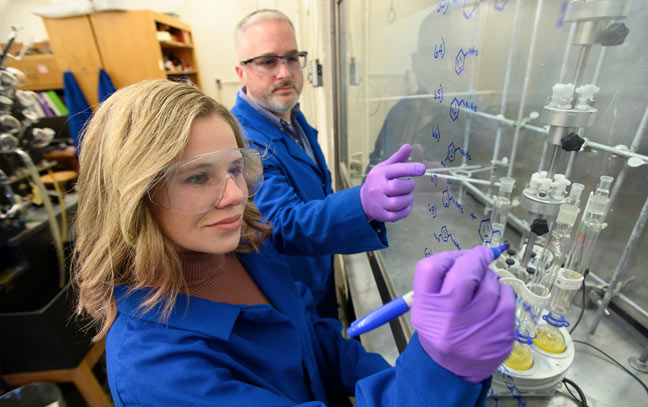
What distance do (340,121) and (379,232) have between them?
1380mm

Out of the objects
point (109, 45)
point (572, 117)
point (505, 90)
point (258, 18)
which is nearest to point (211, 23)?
point (109, 45)

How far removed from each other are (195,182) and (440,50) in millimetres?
523

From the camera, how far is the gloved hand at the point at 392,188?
0.61m

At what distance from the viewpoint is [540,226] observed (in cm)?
51

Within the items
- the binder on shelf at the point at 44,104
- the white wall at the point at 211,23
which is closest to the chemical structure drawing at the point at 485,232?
the white wall at the point at 211,23

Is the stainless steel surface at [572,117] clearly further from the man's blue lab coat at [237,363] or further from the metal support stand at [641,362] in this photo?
the metal support stand at [641,362]

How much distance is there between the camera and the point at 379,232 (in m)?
0.75

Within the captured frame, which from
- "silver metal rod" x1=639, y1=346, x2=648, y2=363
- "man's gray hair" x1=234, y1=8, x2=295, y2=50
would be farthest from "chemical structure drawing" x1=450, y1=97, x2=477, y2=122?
"man's gray hair" x1=234, y1=8, x2=295, y2=50

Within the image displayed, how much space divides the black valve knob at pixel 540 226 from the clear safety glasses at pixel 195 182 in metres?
0.54

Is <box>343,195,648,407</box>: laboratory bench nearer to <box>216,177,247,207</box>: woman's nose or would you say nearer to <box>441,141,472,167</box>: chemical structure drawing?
<box>441,141,472,167</box>: chemical structure drawing

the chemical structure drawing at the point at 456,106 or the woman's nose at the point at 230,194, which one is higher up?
the chemical structure drawing at the point at 456,106

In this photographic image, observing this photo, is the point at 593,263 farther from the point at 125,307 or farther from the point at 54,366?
the point at 54,366

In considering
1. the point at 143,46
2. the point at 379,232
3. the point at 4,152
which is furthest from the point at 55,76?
the point at 379,232

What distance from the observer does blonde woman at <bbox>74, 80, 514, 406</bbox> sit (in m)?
0.34
